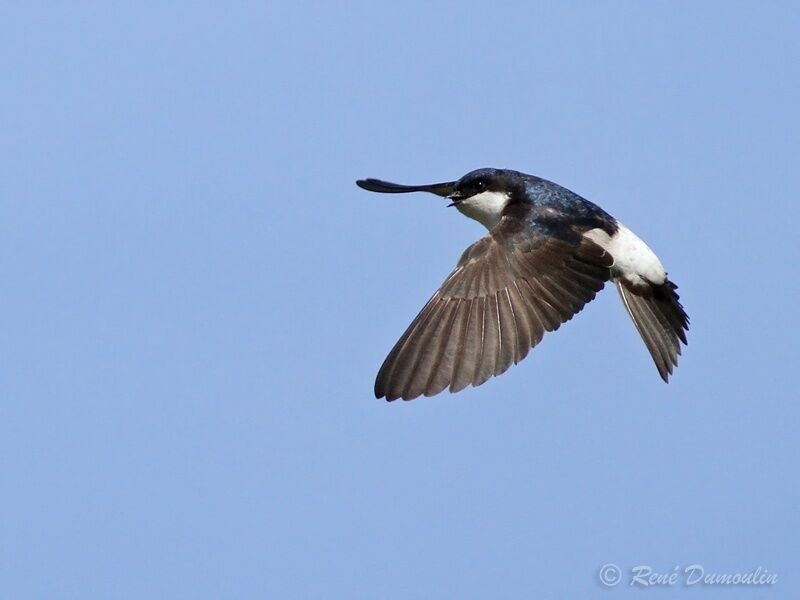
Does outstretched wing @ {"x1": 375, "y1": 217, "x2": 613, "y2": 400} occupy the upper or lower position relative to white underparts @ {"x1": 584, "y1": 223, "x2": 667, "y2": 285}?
lower

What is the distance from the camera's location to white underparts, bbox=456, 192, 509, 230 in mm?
9805

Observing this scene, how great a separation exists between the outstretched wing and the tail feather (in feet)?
1.44

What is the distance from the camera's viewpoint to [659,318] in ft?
31.1

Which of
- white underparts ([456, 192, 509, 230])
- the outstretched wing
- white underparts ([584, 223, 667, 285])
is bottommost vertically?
the outstretched wing

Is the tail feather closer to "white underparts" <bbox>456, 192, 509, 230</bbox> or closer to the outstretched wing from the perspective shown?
the outstretched wing

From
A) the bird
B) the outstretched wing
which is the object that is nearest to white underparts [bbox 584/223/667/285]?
the bird

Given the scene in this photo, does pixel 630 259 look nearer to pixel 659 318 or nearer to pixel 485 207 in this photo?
pixel 659 318

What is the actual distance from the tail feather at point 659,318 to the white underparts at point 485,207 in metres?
0.95

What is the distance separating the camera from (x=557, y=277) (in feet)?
28.8

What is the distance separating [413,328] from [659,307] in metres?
1.93

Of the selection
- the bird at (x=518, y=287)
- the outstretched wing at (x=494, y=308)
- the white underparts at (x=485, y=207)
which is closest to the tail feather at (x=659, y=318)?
the bird at (x=518, y=287)

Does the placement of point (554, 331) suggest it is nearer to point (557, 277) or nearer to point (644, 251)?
point (557, 277)

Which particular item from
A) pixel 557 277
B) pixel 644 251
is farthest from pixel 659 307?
pixel 557 277

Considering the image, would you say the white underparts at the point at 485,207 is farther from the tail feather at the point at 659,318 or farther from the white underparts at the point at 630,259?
the tail feather at the point at 659,318
